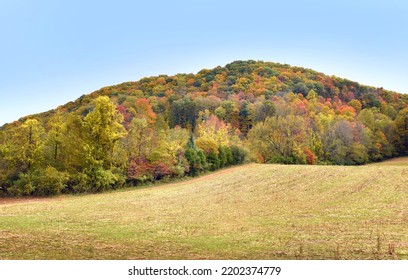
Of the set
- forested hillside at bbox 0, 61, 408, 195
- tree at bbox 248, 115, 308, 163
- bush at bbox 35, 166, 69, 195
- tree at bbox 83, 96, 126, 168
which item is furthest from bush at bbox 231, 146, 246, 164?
bush at bbox 35, 166, 69, 195

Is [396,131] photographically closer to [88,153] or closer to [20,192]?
[88,153]

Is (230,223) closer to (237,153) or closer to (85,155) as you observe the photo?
(85,155)

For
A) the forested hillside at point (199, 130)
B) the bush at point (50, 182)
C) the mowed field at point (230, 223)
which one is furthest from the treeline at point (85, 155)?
the mowed field at point (230, 223)

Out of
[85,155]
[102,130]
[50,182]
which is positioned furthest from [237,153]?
[50,182]

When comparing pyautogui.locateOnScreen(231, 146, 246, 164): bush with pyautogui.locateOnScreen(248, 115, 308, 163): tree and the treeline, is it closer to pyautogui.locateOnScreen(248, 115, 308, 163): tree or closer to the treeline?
pyautogui.locateOnScreen(248, 115, 308, 163): tree

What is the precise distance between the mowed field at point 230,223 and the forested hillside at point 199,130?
17.1ft

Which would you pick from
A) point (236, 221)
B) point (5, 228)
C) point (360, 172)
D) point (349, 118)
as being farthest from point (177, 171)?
point (349, 118)

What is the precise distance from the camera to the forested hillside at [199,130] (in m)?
44.2

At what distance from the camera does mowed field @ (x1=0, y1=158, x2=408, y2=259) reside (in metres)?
14.6

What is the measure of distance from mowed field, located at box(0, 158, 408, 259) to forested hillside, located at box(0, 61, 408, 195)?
5216mm

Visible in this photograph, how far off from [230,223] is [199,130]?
52298 mm

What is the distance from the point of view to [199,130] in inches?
2943

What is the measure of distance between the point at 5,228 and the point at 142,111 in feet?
233

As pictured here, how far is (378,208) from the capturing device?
88.3ft
